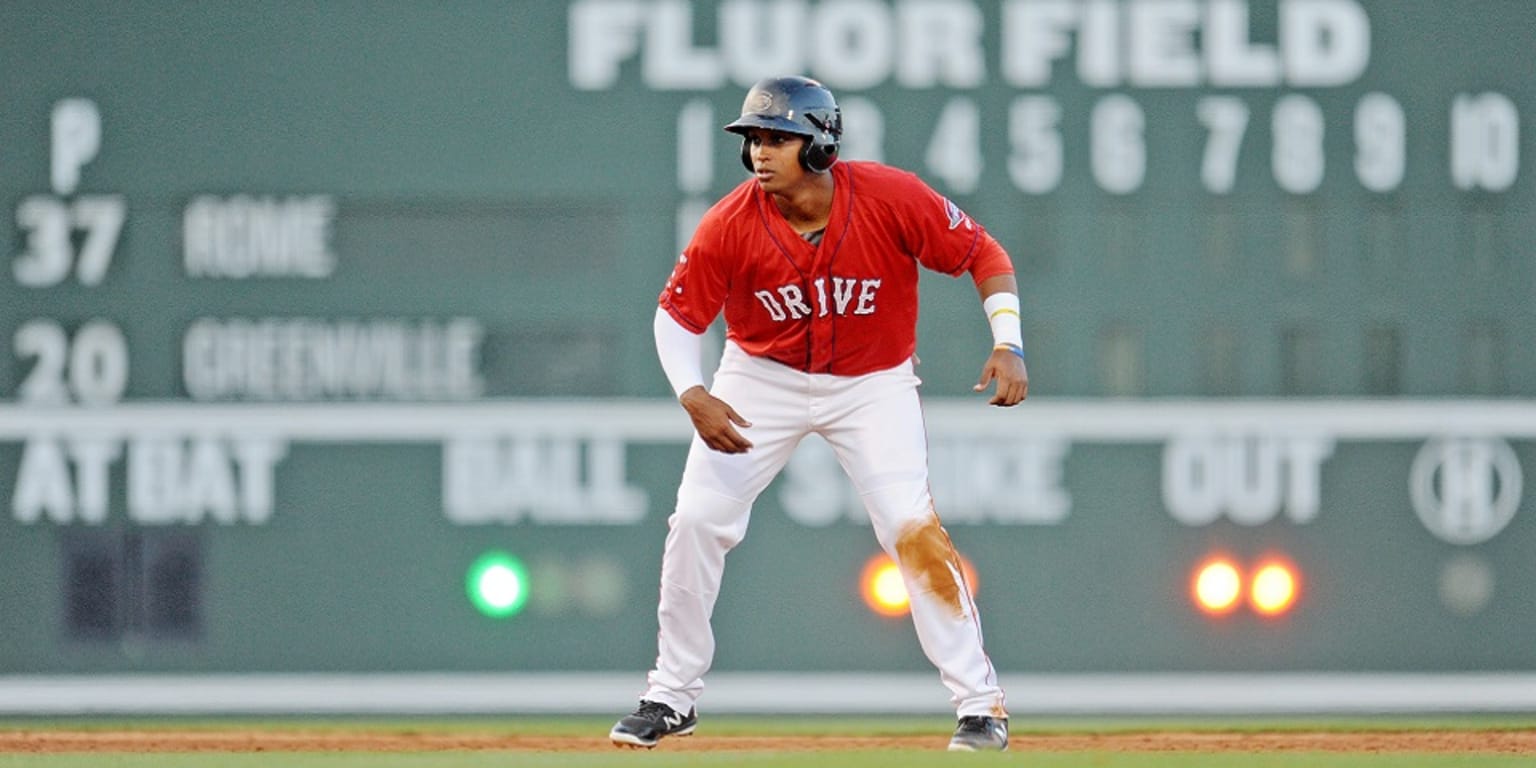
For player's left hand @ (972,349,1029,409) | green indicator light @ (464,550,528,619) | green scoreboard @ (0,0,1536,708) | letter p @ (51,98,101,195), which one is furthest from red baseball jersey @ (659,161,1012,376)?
letter p @ (51,98,101,195)

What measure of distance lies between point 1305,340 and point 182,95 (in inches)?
121

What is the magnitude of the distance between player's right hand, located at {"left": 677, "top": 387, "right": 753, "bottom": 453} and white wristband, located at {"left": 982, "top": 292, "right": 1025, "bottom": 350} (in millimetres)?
615

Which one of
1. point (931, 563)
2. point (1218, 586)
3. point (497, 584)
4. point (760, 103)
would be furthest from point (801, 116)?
point (1218, 586)

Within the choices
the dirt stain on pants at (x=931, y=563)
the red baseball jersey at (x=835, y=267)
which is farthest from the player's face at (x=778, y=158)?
the dirt stain on pants at (x=931, y=563)

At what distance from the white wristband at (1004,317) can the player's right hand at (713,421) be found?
0.61 meters

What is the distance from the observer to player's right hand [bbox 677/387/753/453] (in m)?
7.15

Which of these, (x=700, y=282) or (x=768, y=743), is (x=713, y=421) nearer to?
(x=700, y=282)

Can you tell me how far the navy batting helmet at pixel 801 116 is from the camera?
716 cm

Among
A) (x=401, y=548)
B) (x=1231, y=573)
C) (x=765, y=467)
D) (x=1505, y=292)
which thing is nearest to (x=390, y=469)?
(x=401, y=548)

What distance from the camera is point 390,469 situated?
28.4ft

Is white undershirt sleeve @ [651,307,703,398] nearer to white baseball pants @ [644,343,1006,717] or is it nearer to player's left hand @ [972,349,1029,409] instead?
white baseball pants @ [644,343,1006,717]

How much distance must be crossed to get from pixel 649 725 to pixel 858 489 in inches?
28.7

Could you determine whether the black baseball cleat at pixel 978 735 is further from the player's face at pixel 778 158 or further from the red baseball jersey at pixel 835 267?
the player's face at pixel 778 158

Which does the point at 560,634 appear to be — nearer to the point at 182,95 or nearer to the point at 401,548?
the point at 401,548
